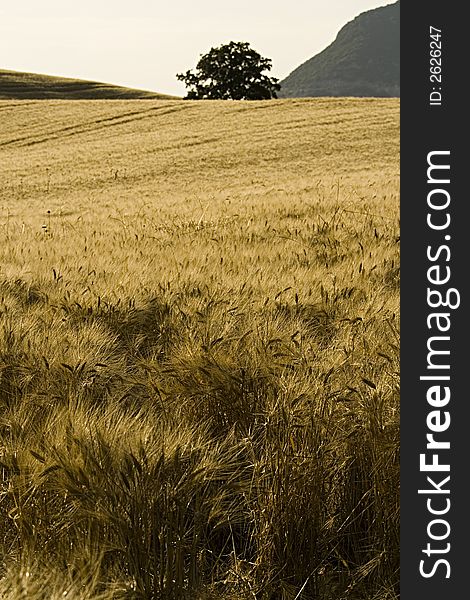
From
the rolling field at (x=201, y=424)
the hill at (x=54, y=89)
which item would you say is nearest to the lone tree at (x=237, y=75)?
the hill at (x=54, y=89)

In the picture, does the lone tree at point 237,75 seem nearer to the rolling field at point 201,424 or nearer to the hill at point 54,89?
the hill at point 54,89

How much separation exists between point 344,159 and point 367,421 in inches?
745

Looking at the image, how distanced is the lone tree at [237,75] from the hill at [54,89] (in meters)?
15.7

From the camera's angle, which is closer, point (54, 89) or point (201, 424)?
point (201, 424)

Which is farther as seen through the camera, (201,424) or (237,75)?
(237,75)

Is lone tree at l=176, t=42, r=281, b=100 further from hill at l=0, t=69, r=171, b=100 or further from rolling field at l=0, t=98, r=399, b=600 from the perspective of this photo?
rolling field at l=0, t=98, r=399, b=600

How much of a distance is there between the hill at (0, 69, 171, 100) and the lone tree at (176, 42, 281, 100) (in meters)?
15.7

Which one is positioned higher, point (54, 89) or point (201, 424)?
point (54, 89)

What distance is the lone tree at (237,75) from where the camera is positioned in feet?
183

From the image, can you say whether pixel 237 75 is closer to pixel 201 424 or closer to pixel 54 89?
pixel 54 89

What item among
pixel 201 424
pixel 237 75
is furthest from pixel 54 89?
pixel 201 424

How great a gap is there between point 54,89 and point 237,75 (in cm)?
2120

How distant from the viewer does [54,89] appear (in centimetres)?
6844

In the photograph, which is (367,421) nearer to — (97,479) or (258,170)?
(97,479)
